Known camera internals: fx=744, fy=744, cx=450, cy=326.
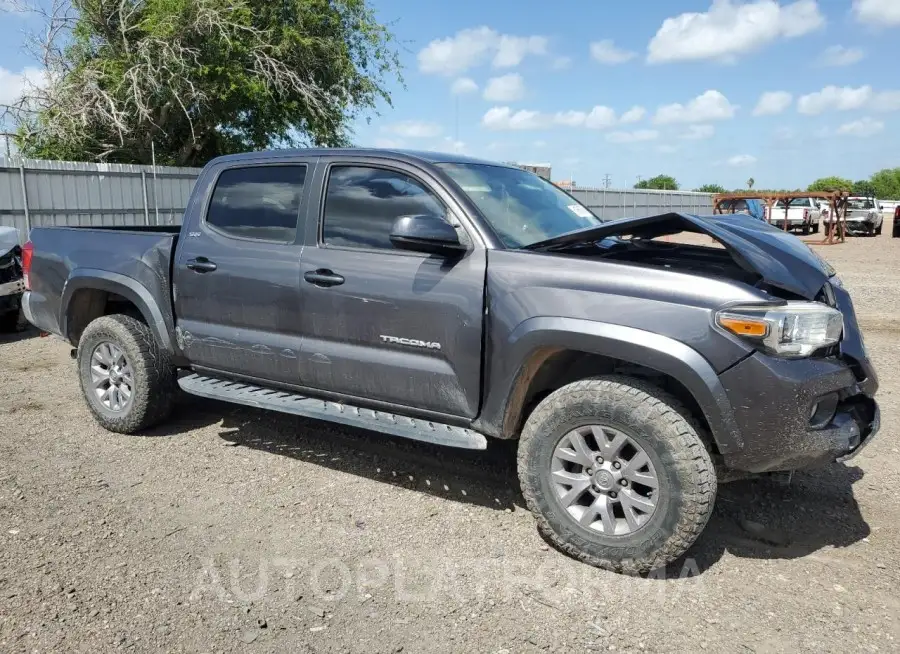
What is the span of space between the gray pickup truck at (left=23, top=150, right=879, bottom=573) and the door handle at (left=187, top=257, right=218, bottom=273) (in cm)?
1

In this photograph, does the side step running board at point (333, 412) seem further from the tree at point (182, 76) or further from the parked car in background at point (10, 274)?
the tree at point (182, 76)

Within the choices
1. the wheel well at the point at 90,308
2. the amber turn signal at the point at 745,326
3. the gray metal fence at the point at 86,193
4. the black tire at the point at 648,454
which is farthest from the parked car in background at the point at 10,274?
the amber turn signal at the point at 745,326

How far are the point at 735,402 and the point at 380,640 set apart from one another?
66.2 inches

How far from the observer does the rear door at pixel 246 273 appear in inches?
167

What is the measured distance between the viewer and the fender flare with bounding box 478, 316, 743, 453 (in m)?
3.02

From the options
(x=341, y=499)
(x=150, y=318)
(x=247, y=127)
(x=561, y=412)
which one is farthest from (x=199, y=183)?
(x=247, y=127)

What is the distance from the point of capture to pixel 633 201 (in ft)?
111

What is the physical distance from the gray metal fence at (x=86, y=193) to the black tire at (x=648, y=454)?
32.5ft

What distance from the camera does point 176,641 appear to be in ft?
9.14

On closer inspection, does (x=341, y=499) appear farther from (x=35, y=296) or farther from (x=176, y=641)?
(x=35, y=296)

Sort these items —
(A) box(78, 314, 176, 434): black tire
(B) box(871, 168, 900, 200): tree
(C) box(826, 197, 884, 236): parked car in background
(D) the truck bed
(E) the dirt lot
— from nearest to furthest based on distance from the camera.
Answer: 1. (E) the dirt lot
2. (D) the truck bed
3. (A) box(78, 314, 176, 434): black tire
4. (C) box(826, 197, 884, 236): parked car in background
5. (B) box(871, 168, 900, 200): tree

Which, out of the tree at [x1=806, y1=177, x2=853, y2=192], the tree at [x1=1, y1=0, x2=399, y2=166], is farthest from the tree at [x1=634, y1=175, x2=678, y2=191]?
the tree at [x1=1, y1=0, x2=399, y2=166]

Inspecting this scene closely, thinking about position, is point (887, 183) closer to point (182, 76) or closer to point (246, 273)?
point (182, 76)

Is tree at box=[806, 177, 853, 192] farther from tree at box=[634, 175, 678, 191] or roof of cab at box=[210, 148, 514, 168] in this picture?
roof of cab at box=[210, 148, 514, 168]
